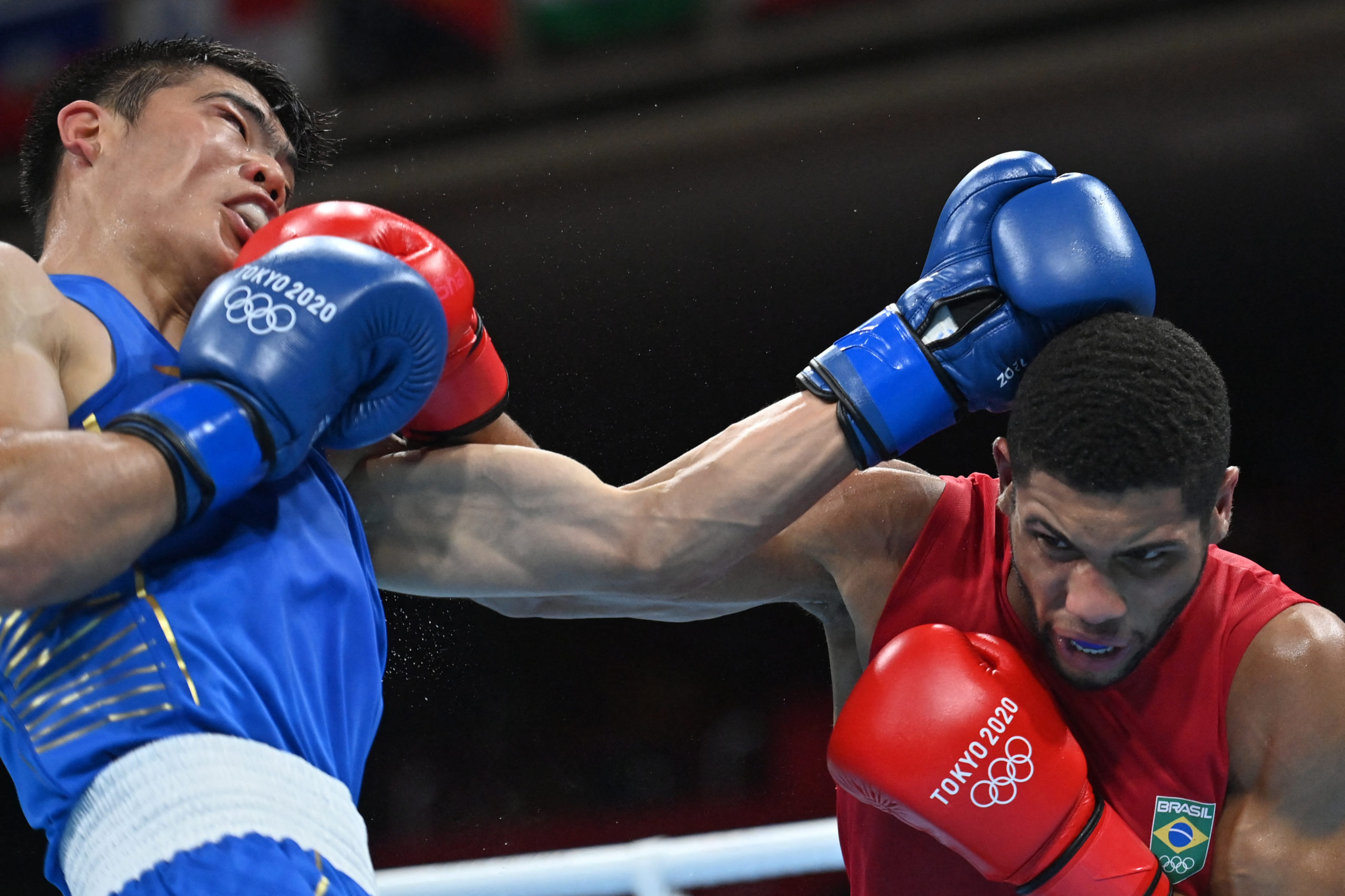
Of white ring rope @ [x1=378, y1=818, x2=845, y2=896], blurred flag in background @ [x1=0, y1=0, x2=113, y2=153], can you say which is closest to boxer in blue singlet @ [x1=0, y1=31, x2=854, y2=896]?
white ring rope @ [x1=378, y1=818, x2=845, y2=896]

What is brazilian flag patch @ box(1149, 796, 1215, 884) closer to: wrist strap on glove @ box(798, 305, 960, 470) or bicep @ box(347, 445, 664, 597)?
wrist strap on glove @ box(798, 305, 960, 470)

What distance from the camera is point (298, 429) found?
1431mm

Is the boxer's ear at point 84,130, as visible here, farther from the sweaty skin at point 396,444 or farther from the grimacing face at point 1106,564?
the grimacing face at point 1106,564

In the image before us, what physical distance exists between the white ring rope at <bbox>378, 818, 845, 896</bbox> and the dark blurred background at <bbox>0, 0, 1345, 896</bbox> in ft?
7.44

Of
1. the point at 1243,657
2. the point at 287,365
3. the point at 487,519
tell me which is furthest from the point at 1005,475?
the point at 287,365

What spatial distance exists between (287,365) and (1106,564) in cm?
116

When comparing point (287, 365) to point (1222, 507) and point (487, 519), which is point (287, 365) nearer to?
point (487, 519)

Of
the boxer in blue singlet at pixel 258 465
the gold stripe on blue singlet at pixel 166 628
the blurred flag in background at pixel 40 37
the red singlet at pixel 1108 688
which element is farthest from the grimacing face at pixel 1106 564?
the blurred flag in background at pixel 40 37

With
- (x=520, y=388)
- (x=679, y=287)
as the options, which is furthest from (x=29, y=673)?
(x=679, y=287)

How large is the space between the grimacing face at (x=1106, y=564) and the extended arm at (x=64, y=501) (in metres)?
1.19

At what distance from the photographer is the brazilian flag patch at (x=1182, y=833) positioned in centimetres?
194

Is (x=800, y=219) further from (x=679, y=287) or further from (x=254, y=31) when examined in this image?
(x=254, y=31)

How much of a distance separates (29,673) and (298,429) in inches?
16.6

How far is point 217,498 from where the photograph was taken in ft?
4.41
